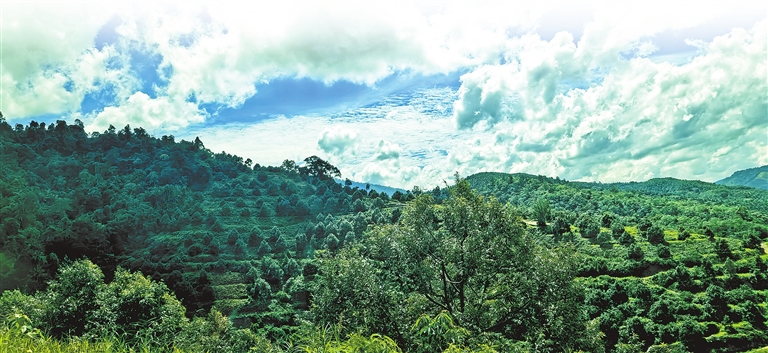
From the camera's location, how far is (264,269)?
85062 millimetres

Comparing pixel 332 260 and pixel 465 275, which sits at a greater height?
pixel 332 260

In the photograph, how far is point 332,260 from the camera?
20.3 m

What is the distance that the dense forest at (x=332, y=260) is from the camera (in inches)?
709

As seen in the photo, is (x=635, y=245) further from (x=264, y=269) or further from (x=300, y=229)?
(x=300, y=229)

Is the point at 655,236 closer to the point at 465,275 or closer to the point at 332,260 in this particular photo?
the point at 465,275

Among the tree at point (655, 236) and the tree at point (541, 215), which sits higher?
the tree at point (541, 215)

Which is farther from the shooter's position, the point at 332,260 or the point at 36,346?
the point at 332,260

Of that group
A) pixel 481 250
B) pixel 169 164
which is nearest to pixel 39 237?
pixel 169 164

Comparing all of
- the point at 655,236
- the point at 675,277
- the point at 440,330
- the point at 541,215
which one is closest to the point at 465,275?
the point at 440,330

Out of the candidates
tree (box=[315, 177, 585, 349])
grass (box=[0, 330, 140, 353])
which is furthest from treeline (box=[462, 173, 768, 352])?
grass (box=[0, 330, 140, 353])

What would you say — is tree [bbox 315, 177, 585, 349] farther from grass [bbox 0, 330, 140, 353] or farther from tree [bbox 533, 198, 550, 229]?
tree [bbox 533, 198, 550, 229]

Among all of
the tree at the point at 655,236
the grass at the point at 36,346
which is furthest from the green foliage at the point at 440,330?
the tree at the point at 655,236

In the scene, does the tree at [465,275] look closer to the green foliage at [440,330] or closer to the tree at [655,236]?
the green foliage at [440,330]

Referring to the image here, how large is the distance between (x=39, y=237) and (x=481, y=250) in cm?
8691
